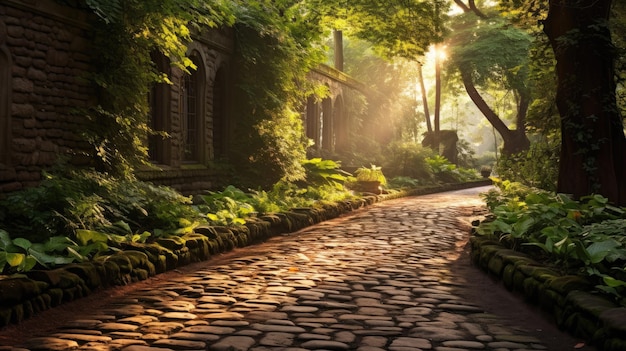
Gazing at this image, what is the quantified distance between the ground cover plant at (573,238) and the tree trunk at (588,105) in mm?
727

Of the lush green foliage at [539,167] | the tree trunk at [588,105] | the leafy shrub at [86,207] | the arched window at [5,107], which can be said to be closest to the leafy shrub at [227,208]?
the leafy shrub at [86,207]

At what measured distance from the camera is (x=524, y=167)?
55.5 feet

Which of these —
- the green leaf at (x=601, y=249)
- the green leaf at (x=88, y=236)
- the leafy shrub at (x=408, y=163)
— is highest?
the leafy shrub at (x=408, y=163)

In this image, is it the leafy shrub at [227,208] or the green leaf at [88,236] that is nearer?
the green leaf at [88,236]

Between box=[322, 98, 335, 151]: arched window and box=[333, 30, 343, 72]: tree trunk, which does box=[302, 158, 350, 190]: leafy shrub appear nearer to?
box=[322, 98, 335, 151]: arched window

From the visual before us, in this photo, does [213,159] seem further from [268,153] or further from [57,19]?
[57,19]

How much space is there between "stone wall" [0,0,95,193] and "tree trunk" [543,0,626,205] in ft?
25.6

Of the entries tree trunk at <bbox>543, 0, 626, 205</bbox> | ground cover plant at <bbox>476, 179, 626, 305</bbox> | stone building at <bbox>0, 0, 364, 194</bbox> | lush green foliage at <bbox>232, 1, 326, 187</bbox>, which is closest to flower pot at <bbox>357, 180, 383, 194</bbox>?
lush green foliage at <bbox>232, 1, 326, 187</bbox>

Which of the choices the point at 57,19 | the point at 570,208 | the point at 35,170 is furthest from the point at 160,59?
the point at 570,208

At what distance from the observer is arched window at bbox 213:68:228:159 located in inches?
638

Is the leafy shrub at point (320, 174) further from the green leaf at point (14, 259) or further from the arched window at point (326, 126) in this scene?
the green leaf at point (14, 259)

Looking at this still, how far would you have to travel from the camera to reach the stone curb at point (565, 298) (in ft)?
14.4

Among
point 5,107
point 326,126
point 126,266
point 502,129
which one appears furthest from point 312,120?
point 126,266

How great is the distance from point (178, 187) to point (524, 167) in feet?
29.2
